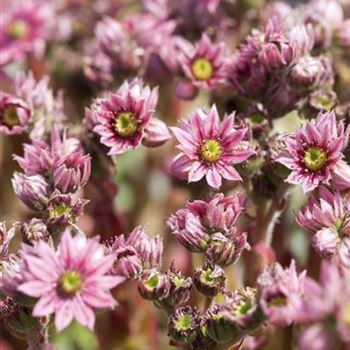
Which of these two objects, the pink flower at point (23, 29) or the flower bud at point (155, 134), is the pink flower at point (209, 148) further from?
the pink flower at point (23, 29)

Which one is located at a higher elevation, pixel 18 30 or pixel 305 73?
pixel 305 73

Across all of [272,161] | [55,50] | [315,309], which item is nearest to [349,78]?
[272,161]

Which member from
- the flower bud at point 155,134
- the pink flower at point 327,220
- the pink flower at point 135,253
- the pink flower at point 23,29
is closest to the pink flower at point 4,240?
the pink flower at point 135,253

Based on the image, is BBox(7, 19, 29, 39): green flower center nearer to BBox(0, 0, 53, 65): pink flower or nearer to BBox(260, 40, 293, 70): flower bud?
BBox(0, 0, 53, 65): pink flower

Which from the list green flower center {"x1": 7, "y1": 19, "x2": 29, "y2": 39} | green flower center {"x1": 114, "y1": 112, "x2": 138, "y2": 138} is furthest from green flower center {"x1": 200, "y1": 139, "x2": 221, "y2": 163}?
green flower center {"x1": 7, "y1": 19, "x2": 29, "y2": 39}

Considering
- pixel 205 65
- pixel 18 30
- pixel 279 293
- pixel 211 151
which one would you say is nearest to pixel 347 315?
pixel 279 293

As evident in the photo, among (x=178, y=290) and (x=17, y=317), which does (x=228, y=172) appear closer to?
(x=178, y=290)
